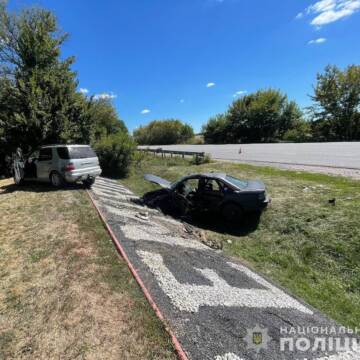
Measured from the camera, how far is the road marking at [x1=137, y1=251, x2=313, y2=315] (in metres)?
3.35

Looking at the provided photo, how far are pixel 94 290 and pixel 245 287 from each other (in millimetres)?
Answer: 2386

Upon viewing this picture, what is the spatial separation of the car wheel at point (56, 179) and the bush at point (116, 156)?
5.73m

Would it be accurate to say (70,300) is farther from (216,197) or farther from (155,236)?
(216,197)

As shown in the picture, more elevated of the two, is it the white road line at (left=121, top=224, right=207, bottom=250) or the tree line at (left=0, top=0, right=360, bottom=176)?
the tree line at (left=0, top=0, right=360, bottom=176)

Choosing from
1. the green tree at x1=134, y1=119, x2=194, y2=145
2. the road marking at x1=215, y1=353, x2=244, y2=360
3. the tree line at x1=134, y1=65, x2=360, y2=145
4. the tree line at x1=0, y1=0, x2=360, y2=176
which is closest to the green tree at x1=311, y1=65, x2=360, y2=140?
the tree line at x1=134, y1=65, x2=360, y2=145

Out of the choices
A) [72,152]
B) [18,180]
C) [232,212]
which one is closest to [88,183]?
[72,152]

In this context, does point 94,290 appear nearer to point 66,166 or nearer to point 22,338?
point 22,338

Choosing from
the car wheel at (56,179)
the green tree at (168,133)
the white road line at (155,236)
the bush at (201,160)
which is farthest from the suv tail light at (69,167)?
the green tree at (168,133)

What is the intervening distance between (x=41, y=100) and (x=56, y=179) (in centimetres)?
649

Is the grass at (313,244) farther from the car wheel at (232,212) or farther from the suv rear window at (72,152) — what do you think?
the suv rear window at (72,152)

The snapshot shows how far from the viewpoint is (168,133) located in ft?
185

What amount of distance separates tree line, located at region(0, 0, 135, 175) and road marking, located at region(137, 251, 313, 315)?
1231cm

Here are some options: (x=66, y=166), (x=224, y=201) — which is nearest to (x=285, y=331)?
(x=224, y=201)

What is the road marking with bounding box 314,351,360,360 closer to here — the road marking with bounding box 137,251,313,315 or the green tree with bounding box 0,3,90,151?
the road marking with bounding box 137,251,313,315
